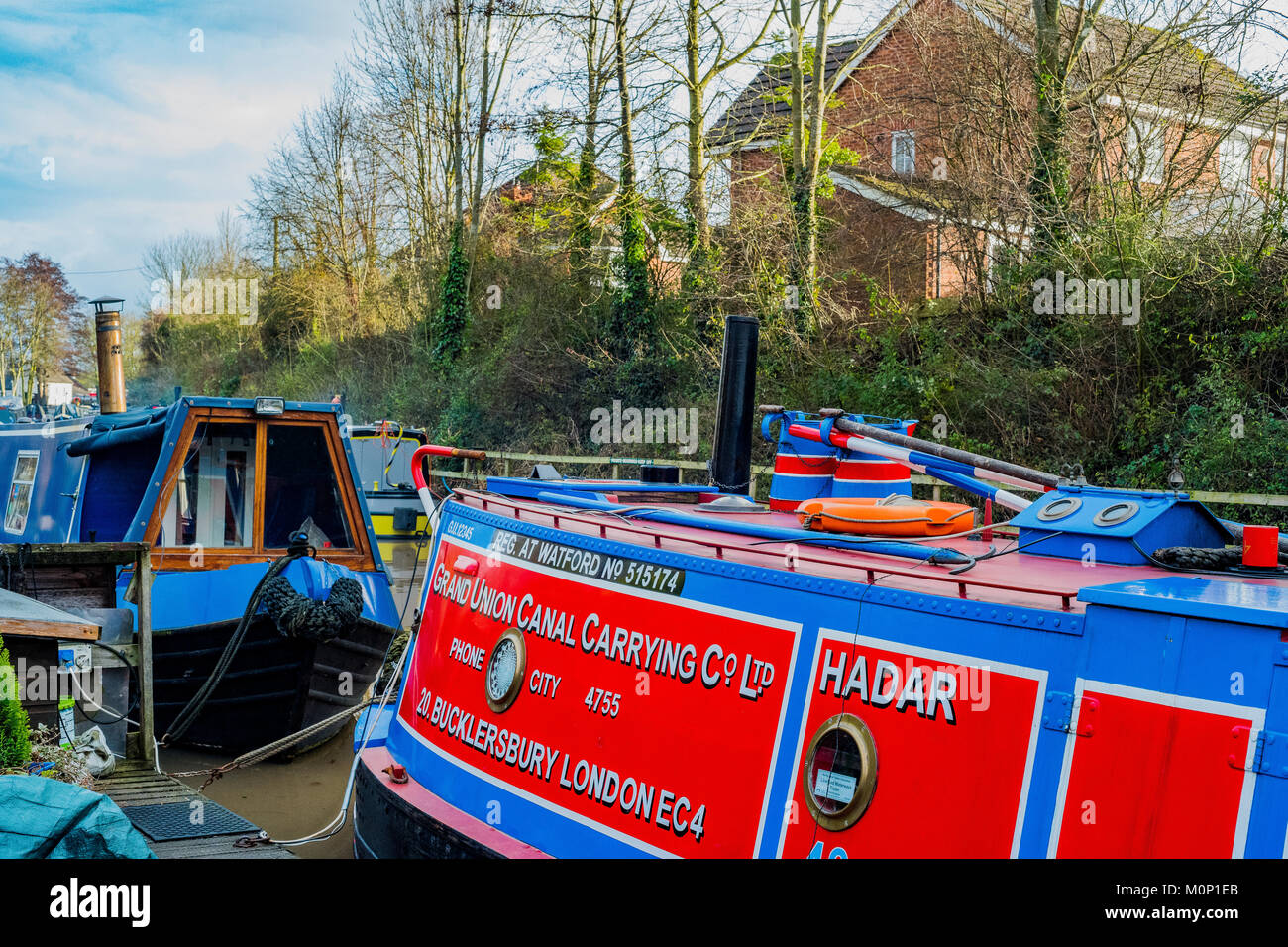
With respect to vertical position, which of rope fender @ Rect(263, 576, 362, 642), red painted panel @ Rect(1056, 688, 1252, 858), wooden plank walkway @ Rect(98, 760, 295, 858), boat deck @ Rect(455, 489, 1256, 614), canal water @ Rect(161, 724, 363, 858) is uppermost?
boat deck @ Rect(455, 489, 1256, 614)

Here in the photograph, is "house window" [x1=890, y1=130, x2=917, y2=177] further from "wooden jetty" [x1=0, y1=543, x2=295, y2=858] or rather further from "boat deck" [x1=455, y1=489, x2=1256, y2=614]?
"wooden jetty" [x1=0, y1=543, x2=295, y2=858]

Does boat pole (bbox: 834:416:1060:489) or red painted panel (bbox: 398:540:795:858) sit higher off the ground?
boat pole (bbox: 834:416:1060:489)

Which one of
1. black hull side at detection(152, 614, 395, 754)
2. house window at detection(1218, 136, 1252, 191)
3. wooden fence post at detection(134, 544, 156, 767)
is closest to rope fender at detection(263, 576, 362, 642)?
black hull side at detection(152, 614, 395, 754)

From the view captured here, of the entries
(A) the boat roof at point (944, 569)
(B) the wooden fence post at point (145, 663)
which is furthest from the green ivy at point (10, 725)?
(A) the boat roof at point (944, 569)

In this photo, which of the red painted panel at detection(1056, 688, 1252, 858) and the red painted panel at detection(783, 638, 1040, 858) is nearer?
the red painted panel at detection(1056, 688, 1252, 858)

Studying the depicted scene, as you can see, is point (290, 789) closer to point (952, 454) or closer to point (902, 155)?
point (952, 454)

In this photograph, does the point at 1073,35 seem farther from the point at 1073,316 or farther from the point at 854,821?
the point at 854,821

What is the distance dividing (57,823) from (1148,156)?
1303cm

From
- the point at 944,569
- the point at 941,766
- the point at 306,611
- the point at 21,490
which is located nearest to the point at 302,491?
the point at 306,611

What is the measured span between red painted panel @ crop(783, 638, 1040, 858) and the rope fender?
5465 mm

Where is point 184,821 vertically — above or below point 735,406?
below

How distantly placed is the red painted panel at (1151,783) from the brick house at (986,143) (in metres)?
9.50

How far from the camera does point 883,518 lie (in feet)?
13.9

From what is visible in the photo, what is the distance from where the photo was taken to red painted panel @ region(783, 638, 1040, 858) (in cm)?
286
